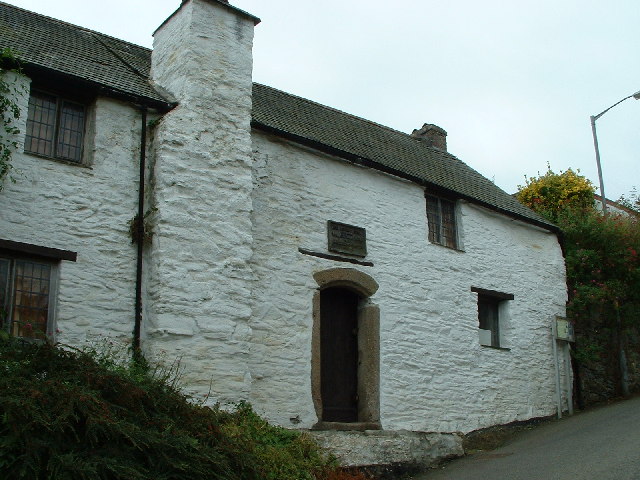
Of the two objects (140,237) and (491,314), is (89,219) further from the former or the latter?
(491,314)

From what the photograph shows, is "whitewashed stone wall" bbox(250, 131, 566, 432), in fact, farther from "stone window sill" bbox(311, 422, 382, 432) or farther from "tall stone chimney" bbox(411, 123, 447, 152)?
"tall stone chimney" bbox(411, 123, 447, 152)

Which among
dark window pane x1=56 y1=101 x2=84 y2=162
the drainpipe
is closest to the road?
the drainpipe

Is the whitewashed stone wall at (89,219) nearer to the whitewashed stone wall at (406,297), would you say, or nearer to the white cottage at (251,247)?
the white cottage at (251,247)

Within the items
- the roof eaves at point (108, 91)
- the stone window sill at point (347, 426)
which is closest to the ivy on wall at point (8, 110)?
the roof eaves at point (108, 91)

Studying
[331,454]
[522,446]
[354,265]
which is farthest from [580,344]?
[331,454]

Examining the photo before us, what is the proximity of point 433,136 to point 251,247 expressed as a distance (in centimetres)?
860

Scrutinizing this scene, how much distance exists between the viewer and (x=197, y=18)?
11.3m

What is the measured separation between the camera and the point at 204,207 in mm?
10250

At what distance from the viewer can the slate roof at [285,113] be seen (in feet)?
34.3

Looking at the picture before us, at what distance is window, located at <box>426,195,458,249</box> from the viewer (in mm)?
14312

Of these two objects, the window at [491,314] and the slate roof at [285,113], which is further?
the window at [491,314]

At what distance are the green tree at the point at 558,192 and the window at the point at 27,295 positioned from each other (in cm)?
1480

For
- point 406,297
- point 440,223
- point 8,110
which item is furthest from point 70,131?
point 440,223

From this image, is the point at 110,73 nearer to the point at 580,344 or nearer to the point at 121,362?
the point at 121,362
